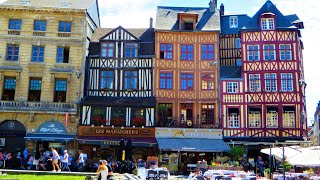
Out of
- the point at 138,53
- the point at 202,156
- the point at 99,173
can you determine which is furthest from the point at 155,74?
the point at 99,173

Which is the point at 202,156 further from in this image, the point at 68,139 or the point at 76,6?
the point at 76,6

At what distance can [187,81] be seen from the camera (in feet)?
87.1

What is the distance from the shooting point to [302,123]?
25.6 m

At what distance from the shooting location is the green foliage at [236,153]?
77.1 feet

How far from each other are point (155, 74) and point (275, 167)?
9.83 metres

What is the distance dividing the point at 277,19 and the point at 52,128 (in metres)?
17.4

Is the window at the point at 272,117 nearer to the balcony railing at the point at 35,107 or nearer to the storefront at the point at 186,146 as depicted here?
the storefront at the point at 186,146

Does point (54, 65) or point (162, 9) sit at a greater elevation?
point (162, 9)

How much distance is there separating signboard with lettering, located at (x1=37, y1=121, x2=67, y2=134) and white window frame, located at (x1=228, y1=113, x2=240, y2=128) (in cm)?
1109

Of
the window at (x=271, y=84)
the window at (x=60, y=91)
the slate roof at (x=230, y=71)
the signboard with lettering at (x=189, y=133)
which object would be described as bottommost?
the signboard with lettering at (x=189, y=133)

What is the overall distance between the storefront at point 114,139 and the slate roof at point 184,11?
24.4 ft

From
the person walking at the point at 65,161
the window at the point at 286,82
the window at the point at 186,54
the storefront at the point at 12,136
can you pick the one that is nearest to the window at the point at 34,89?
the storefront at the point at 12,136

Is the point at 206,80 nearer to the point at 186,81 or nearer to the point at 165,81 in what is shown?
the point at 186,81

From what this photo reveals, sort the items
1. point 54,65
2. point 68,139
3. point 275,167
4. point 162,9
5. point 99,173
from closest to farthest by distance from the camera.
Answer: point 99,173, point 275,167, point 68,139, point 54,65, point 162,9
